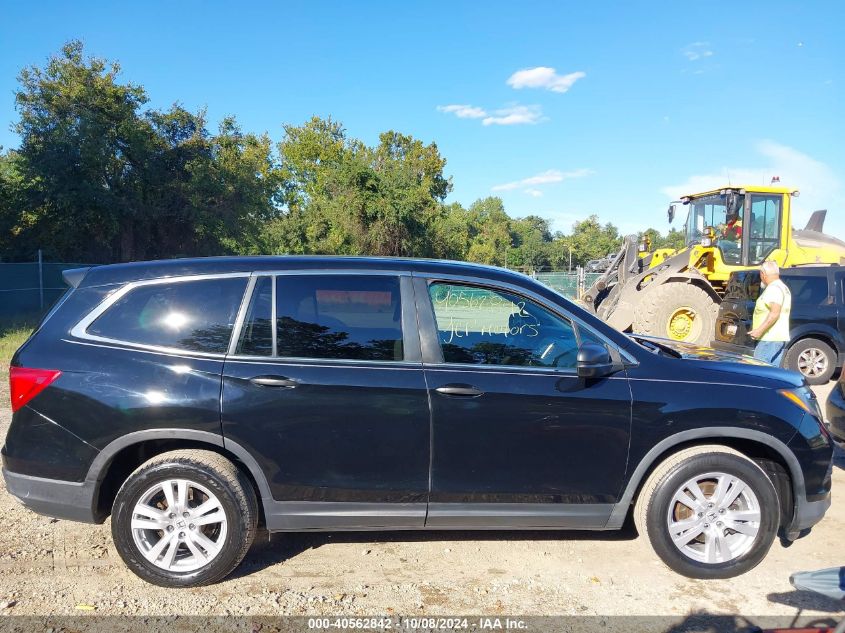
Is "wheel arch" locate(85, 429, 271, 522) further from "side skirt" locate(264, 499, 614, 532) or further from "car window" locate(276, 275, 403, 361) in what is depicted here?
"car window" locate(276, 275, 403, 361)

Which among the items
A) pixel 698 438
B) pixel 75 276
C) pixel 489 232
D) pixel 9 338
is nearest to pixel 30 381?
→ pixel 75 276

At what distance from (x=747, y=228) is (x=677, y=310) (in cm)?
223

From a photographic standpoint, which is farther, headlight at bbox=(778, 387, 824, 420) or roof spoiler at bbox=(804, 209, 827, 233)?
roof spoiler at bbox=(804, 209, 827, 233)

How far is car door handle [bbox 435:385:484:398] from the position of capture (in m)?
3.38

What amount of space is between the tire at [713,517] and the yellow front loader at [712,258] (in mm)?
7477

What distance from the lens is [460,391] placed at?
133 inches

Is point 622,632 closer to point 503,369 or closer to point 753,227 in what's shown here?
point 503,369

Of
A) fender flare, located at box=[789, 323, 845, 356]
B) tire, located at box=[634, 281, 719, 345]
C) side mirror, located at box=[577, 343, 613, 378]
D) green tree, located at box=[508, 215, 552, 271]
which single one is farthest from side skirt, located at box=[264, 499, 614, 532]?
green tree, located at box=[508, 215, 552, 271]

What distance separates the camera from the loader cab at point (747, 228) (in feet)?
37.3

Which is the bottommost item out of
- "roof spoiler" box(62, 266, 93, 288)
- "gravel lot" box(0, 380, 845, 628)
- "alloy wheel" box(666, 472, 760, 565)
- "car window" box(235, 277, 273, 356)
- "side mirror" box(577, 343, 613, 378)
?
"gravel lot" box(0, 380, 845, 628)

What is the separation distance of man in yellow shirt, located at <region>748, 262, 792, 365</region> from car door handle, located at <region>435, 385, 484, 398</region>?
420 cm

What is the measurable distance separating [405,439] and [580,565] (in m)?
1.43

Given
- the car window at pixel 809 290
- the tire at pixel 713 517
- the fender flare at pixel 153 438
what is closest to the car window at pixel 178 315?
the fender flare at pixel 153 438

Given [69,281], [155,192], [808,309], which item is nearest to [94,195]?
[155,192]
